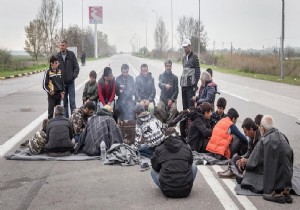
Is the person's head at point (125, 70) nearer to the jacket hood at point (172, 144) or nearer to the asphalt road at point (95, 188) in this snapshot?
the asphalt road at point (95, 188)

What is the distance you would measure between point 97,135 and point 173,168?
2.98 metres

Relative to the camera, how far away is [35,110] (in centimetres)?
1595

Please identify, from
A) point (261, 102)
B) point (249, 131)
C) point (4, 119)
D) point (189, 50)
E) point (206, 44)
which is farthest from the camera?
point (206, 44)

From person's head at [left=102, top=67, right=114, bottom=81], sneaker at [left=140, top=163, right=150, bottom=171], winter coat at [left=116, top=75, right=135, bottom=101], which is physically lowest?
sneaker at [left=140, top=163, right=150, bottom=171]

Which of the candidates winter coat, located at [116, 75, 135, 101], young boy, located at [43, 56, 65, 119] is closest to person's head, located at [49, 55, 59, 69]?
young boy, located at [43, 56, 65, 119]

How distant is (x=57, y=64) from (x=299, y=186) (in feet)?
22.8

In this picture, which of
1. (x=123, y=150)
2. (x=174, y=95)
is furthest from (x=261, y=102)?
(x=123, y=150)

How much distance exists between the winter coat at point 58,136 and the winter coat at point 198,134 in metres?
2.21

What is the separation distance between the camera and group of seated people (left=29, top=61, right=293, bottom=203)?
639cm

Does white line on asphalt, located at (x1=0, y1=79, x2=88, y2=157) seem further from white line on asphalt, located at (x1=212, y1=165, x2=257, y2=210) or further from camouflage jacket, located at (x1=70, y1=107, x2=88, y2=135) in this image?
white line on asphalt, located at (x1=212, y1=165, x2=257, y2=210)

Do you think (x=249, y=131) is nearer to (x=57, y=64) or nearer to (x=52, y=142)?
(x=52, y=142)

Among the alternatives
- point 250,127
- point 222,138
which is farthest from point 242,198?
point 222,138

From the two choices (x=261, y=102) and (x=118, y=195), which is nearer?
(x=118, y=195)

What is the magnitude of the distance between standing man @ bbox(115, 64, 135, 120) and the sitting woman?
2.50 meters
